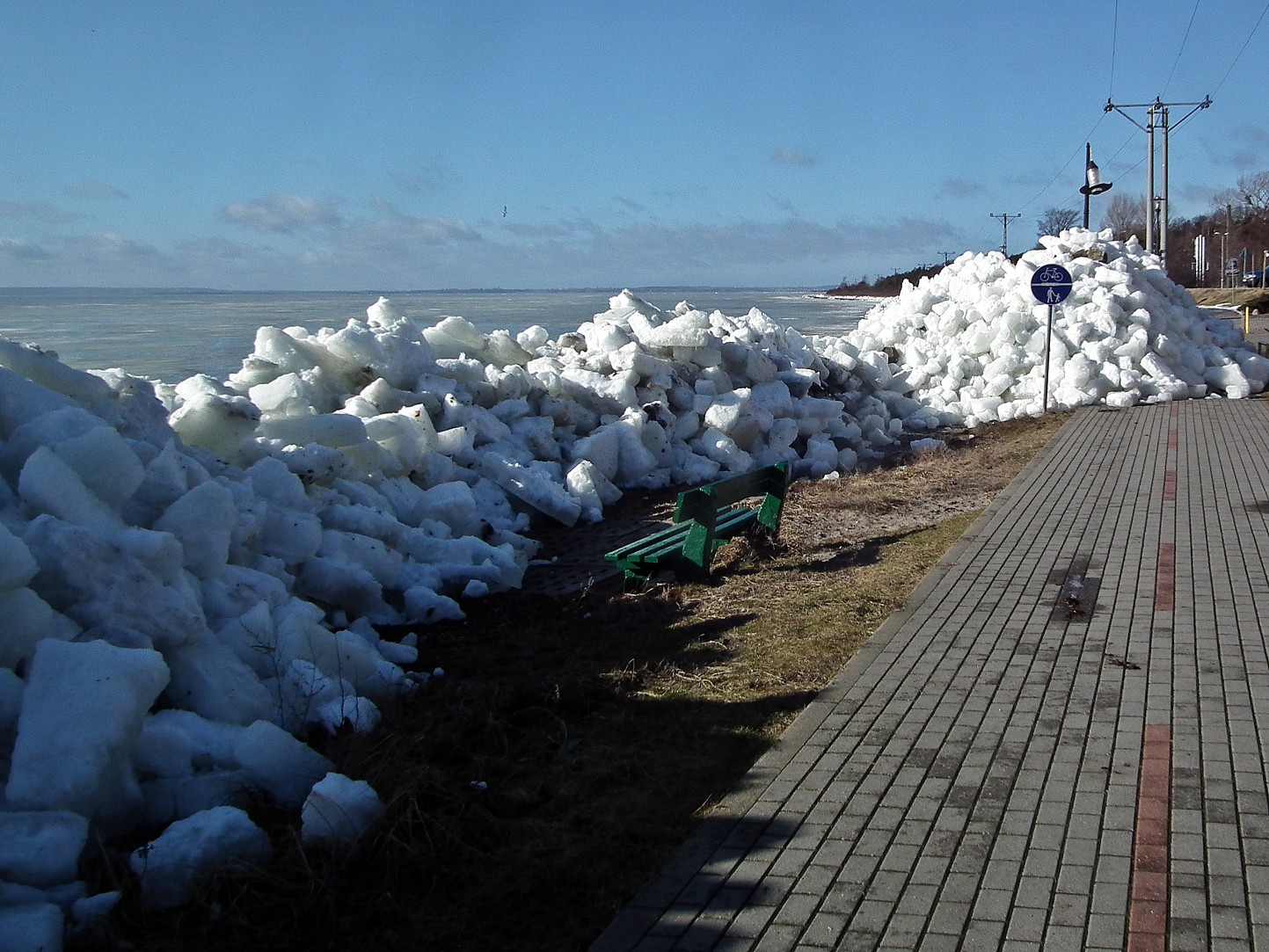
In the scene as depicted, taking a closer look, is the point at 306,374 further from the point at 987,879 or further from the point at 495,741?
the point at 987,879

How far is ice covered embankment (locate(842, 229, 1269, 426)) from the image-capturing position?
1989 cm

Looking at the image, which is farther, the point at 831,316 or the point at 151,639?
the point at 831,316

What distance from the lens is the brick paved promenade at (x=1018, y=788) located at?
364cm

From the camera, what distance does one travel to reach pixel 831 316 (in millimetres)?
54031

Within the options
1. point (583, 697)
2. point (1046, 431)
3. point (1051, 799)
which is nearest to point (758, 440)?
point (1046, 431)

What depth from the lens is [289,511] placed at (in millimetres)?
7547

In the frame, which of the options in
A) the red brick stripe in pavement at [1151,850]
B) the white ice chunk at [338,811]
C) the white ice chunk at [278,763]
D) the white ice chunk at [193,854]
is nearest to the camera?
the red brick stripe in pavement at [1151,850]

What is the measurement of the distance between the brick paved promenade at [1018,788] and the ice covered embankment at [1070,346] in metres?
12.1

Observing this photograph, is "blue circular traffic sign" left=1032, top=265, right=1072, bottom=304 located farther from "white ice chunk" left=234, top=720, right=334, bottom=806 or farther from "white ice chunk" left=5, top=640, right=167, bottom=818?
"white ice chunk" left=5, top=640, right=167, bottom=818

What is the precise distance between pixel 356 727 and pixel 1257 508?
8442 mm

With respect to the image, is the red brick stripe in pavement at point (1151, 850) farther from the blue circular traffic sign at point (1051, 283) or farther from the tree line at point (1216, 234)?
the tree line at point (1216, 234)

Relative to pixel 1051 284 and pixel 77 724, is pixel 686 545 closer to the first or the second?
pixel 77 724

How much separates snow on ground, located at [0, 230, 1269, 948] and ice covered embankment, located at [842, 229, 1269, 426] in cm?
18

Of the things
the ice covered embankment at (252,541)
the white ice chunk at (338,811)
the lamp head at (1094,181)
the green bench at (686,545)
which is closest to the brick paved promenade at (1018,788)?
the white ice chunk at (338,811)
